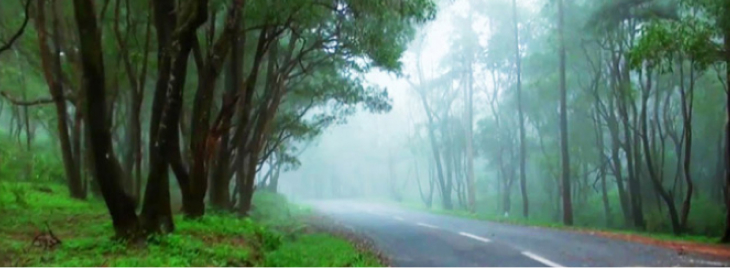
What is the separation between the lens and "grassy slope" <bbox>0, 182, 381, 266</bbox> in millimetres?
8164

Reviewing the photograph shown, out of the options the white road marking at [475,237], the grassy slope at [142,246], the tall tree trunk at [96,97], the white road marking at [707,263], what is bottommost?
the white road marking at [707,263]

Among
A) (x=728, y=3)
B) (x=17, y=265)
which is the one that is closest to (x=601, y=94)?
(x=728, y=3)

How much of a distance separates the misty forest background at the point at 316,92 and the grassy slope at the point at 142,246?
0.46 metres

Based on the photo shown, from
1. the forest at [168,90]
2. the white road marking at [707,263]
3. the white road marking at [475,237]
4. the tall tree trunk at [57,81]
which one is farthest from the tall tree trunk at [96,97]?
the white road marking at [707,263]

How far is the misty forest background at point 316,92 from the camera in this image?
10.2 metres

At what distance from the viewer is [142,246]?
8.80 meters

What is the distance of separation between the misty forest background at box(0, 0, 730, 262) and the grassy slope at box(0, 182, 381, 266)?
1.50 feet

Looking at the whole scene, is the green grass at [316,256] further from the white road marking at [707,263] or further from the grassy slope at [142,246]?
the white road marking at [707,263]

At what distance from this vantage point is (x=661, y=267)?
10.3m

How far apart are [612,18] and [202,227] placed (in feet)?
54.9

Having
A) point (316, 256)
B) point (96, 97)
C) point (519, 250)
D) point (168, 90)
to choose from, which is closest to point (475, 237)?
point (519, 250)

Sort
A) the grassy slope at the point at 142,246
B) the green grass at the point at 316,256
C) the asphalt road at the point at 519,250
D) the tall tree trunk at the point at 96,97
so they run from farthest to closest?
the asphalt road at the point at 519,250 < the green grass at the point at 316,256 < the tall tree trunk at the point at 96,97 < the grassy slope at the point at 142,246

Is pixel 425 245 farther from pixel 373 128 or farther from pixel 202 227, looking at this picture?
pixel 373 128

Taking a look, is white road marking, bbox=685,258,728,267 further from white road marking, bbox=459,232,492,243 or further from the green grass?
the green grass
